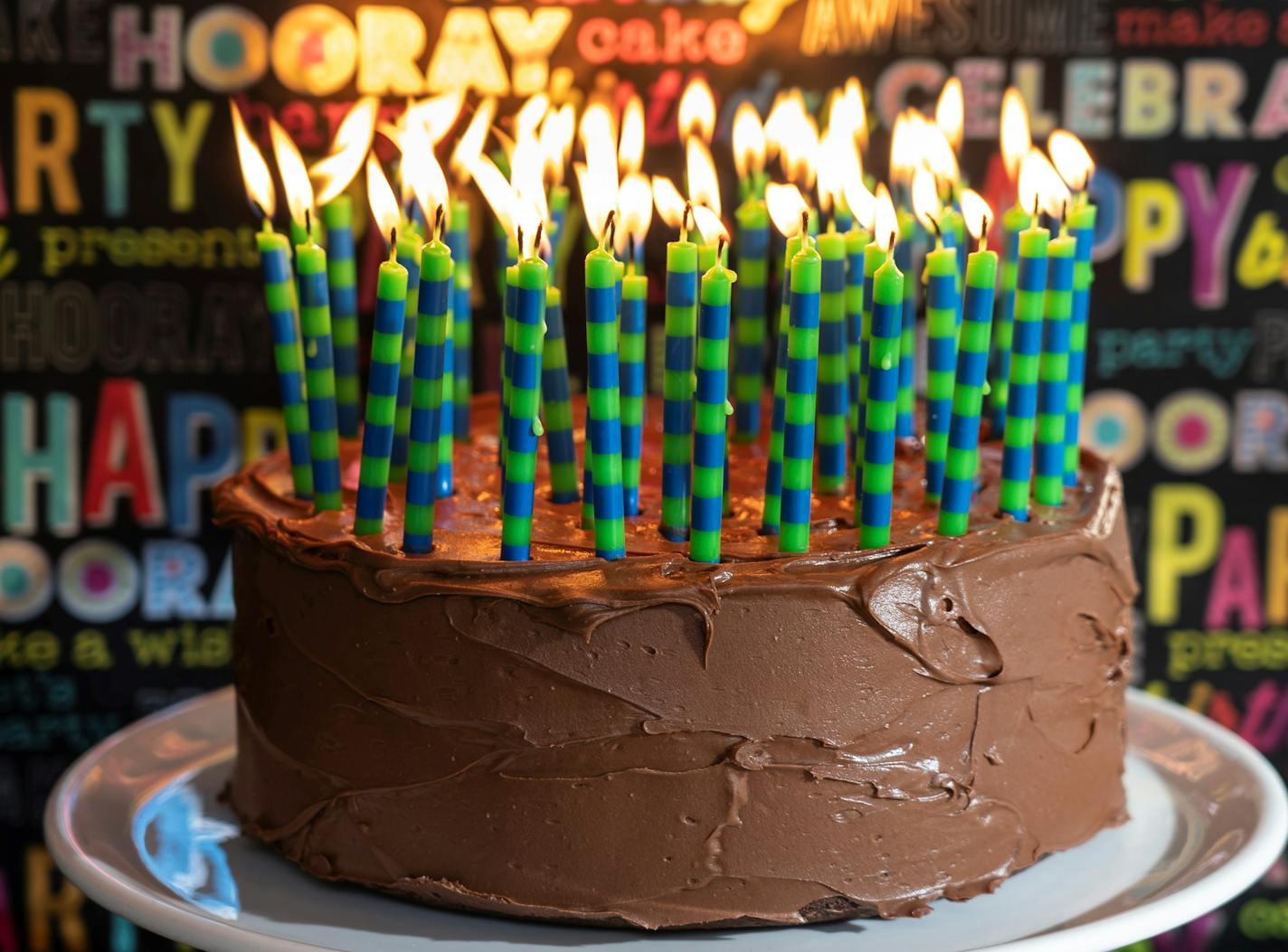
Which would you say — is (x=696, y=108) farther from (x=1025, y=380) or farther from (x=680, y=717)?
(x=680, y=717)

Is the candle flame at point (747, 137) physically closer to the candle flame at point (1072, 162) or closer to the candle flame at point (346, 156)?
the candle flame at point (1072, 162)

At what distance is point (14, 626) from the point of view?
2469 millimetres

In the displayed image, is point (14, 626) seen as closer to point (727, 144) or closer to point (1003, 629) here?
point (727, 144)

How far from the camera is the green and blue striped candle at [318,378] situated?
1.59 m

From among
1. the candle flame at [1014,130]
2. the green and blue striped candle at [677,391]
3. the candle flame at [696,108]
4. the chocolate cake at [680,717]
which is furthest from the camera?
the candle flame at [696,108]

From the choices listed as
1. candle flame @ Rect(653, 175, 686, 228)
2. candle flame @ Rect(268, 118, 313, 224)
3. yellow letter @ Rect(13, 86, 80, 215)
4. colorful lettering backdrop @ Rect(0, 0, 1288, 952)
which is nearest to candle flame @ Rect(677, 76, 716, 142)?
colorful lettering backdrop @ Rect(0, 0, 1288, 952)

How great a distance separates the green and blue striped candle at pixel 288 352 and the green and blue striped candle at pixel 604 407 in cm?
41

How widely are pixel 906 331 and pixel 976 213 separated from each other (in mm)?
327

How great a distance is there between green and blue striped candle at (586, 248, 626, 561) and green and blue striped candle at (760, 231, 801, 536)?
0.16 meters

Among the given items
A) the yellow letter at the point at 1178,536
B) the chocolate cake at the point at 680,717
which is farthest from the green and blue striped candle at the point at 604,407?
the yellow letter at the point at 1178,536

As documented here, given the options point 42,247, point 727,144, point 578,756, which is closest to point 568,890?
point 578,756

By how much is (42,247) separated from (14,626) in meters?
0.63

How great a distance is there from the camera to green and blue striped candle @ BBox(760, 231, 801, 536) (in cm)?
151

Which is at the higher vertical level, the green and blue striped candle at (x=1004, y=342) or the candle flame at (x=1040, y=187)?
the candle flame at (x=1040, y=187)
